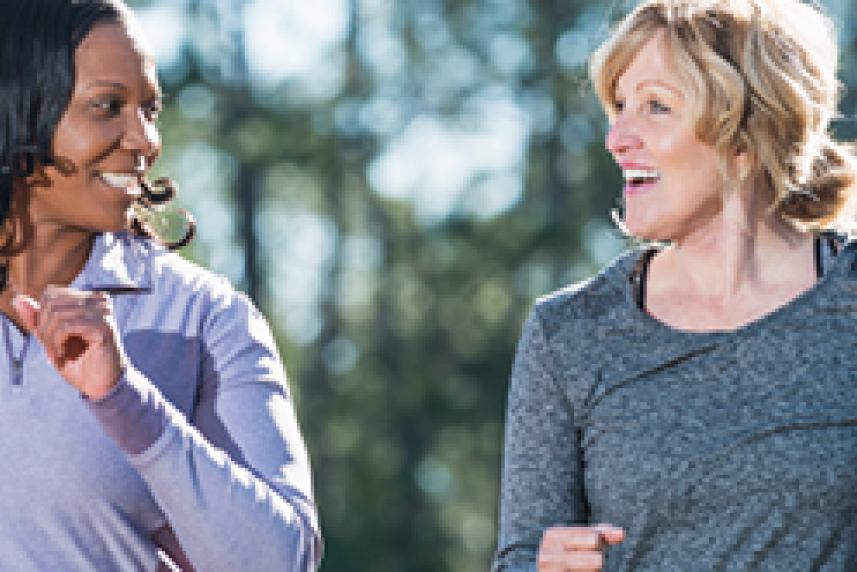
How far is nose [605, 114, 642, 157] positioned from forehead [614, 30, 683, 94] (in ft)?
0.27

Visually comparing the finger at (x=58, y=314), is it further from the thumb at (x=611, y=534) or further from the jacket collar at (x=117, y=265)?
the thumb at (x=611, y=534)

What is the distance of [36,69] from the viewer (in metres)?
2.20

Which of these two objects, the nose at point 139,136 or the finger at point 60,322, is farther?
the nose at point 139,136

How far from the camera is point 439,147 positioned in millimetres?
16156

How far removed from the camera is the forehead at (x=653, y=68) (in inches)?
98.2

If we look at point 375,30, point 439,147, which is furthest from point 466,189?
point 375,30

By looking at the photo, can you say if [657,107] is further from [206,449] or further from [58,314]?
[58,314]

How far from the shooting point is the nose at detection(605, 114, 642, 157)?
2.47m

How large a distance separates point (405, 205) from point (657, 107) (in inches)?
544

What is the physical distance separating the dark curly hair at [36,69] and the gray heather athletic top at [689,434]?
1044 mm

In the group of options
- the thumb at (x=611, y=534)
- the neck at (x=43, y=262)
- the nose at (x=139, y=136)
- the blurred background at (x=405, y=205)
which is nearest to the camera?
the thumb at (x=611, y=534)

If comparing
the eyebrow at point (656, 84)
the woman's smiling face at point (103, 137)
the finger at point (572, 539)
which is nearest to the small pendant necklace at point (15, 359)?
the woman's smiling face at point (103, 137)

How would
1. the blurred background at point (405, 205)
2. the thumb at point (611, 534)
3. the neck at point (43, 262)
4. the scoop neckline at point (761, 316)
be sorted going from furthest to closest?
the blurred background at point (405, 205)
the scoop neckline at point (761, 316)
the neck at point (43, 262)
the thumb at point (611, 534)

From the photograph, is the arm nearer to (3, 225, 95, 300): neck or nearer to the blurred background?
(3, 225, 95, 300): neck
